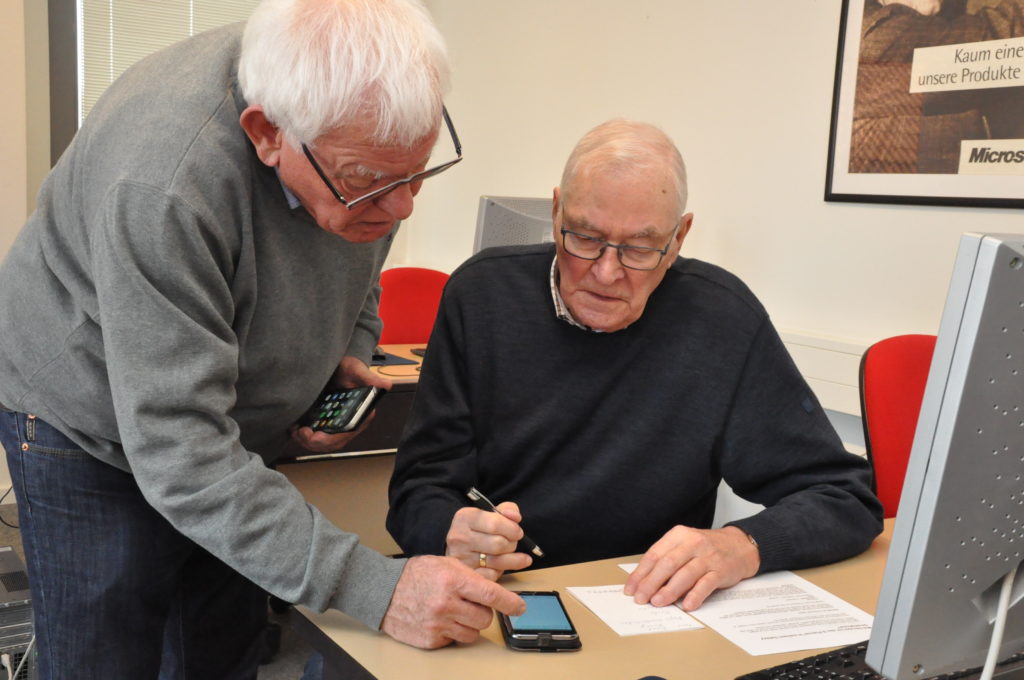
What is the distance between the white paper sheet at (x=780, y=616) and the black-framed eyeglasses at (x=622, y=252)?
1.58 feet

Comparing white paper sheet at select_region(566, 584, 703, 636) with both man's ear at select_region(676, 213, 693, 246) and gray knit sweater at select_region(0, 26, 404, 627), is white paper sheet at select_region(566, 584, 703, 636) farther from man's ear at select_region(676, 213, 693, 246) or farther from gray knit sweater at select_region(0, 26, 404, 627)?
man's ear at select_region(676, 213, 693, 246)

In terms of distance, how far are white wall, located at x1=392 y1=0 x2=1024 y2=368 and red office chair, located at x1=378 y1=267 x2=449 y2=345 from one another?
2.98 feet

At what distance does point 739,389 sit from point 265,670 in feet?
5.69

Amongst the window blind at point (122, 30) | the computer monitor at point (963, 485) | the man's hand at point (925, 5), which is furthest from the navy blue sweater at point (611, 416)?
the window blind at point (122, 30)

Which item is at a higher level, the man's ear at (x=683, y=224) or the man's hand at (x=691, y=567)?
the man's ear at (x=683, y=224)

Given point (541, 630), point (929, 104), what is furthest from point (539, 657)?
point (929, 104)

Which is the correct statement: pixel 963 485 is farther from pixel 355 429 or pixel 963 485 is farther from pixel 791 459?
pixel 355 429

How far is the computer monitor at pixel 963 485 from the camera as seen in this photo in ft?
2.13

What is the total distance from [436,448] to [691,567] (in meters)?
0.47

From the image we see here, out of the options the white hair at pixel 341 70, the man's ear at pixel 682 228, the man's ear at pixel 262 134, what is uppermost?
the white hair at pixel 341 70

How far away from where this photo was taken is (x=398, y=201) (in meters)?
1.11

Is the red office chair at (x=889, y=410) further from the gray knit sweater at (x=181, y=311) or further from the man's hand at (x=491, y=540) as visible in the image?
the gray knit sweater at (x=181, y=311)

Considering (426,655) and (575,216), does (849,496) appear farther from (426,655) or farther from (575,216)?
(426,655)

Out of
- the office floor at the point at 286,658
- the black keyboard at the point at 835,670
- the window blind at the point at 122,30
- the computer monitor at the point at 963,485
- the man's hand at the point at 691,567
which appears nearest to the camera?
the computer monitor at the point at 963,485
